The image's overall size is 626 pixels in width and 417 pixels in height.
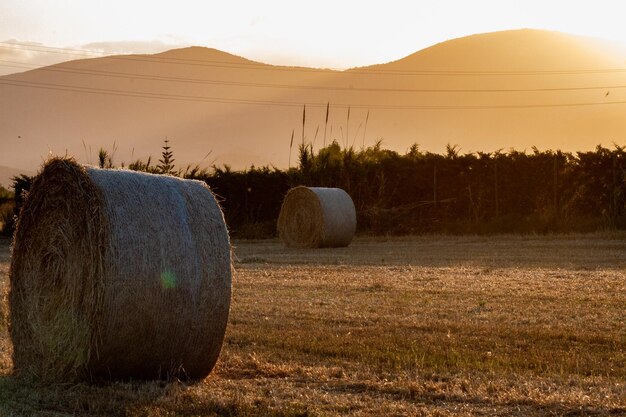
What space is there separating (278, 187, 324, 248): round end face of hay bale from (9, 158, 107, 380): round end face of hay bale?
19.0 m

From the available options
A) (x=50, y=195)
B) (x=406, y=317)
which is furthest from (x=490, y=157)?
(x=50, y=195)

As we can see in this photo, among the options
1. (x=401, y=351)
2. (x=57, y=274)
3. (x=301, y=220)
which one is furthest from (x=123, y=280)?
(x=301, y=220)

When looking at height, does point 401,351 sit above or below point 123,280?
below

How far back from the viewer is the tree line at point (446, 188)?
102 feet

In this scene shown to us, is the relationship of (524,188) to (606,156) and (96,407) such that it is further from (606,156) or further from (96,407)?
(96,407)

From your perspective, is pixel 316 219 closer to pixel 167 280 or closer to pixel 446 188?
pixel 446 188

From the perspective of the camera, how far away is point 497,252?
2472 centimetres

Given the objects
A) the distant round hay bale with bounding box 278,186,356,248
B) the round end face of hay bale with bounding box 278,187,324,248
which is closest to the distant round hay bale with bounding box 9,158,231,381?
the distant round hay bale with bounding box 278,186,356,248

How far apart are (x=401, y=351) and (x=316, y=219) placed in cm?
1871

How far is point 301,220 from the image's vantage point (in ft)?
97.1

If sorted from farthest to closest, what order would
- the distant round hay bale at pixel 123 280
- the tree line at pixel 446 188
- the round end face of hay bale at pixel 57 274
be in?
the tree line at pixel 446 188 < the round end face of hay bale at pixel 57 274 < the distant round hay bale at pixel 123 280

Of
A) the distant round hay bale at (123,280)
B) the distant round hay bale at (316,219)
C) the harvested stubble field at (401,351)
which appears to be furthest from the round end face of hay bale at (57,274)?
the distant round hay bale at (316,219)

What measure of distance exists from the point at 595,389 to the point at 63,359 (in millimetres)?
4683

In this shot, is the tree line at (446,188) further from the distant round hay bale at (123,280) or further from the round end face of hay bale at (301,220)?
the distant round hay bale at (123,280)
